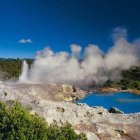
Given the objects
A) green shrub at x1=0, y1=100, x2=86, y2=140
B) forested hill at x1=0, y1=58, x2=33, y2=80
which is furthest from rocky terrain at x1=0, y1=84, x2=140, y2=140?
forested hill at x1=0, y1=58, x2=33, y2=80

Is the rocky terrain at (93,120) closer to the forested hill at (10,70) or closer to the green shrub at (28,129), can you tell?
the green shrub at (28,129)

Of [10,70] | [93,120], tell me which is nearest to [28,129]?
[93,120]

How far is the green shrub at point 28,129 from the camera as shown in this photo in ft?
108

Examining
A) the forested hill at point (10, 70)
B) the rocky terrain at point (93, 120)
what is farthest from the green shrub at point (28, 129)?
the forested hill at point (10, 70)

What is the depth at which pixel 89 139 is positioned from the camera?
3822 cm

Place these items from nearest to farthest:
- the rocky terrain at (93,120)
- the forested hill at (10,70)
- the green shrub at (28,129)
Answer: the green shrub at (28,129)
the rocky terrain at (93,120)
the forested hill at (10,70)

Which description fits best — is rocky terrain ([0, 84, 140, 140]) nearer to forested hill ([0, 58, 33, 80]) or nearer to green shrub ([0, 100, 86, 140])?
green shrub ([0, 100, 86, 140])

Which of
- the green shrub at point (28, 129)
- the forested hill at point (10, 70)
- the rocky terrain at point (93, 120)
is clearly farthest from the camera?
the forested hill at point (10, 70)

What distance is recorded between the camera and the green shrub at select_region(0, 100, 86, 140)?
32781mm

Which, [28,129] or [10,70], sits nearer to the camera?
[28,129]

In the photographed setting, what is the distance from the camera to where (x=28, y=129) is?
108 feet

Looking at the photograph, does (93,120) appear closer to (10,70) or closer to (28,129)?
(28,129)

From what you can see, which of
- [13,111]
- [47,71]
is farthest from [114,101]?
[13,111]

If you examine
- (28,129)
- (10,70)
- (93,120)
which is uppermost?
(10,70)
